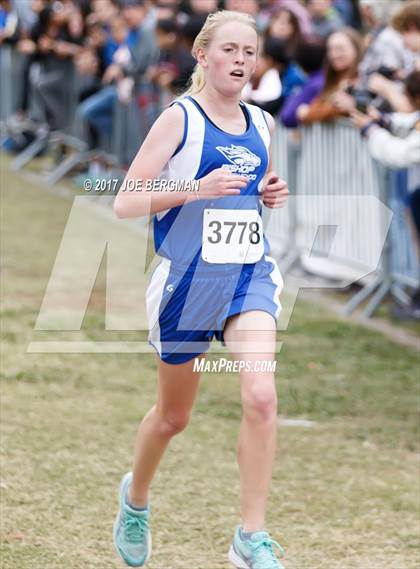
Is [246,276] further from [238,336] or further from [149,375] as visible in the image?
[149,375]

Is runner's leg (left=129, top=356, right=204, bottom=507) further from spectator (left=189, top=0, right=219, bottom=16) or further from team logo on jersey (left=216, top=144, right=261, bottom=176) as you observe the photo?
spectator (left=189, top=0, right=219, bottom=16)

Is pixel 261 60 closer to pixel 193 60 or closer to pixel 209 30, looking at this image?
Result: pixel 193 60

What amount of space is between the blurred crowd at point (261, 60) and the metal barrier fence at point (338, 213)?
22cm

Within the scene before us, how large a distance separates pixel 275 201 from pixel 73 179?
1179cm

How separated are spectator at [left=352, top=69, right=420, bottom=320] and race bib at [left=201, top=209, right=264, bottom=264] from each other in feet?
11.8

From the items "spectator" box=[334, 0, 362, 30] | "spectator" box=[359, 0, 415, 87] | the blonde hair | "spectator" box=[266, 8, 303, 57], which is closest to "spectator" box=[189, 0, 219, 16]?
"spectator" box=[266, 8, 303, 57]

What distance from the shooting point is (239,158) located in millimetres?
4254

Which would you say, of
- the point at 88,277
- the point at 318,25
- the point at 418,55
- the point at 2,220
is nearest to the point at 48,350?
the point at 88,277

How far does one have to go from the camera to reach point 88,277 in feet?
32.5

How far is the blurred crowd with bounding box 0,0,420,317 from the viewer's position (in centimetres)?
832

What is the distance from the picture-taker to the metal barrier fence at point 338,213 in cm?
838

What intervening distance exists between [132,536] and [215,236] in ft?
3.87

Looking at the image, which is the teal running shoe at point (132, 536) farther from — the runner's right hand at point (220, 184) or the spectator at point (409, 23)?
the spectator at point (409, 23)

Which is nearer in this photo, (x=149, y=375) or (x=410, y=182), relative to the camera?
(x=149, y=375)
